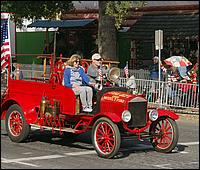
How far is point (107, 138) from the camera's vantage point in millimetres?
10453

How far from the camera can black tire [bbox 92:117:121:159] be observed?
33.7ft

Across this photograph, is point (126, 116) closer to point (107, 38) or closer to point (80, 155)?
point (80, 155)

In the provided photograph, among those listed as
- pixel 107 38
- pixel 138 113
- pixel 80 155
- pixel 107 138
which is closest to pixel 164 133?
pixel 138 113

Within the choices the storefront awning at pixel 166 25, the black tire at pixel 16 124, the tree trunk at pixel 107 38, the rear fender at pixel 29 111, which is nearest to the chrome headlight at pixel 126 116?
the rear fender at pixel 29 111

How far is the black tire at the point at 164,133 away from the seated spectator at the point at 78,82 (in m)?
1.31

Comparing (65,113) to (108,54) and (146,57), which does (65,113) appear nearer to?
(108,54)

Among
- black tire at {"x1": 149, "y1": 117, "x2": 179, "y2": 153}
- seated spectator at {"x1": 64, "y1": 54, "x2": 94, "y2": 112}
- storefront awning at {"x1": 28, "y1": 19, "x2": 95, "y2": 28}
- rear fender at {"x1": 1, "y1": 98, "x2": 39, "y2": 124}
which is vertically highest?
storefront awning at {"x1": 28, "y1": 19, "x2": 95, "y2": 28}

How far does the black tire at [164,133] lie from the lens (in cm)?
1109

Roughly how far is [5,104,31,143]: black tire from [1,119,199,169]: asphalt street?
0.52ft

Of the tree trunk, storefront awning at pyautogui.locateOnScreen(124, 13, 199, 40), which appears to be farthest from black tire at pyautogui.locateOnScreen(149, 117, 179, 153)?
storefront awning at pyautogui.locateOnScreen(124, 13, 199, 40)

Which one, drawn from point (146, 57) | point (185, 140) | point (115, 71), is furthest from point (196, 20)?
point (115, 71)

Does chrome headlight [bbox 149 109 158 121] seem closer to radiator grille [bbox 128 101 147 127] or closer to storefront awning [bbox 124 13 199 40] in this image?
radiator grille [bbox 128 101 147 127]

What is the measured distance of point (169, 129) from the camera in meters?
11.2

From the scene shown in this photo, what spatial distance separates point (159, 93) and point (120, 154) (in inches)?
349
